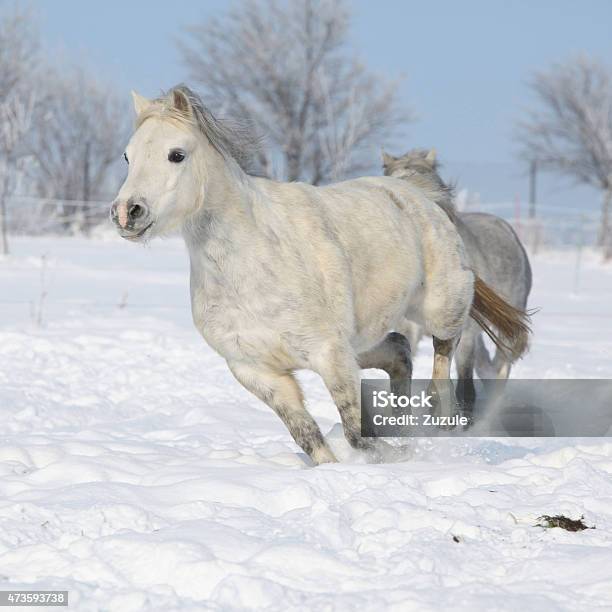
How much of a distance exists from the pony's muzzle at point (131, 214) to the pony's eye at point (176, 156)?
26cm

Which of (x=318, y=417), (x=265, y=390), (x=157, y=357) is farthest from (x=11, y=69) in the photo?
(x=265, y=390)

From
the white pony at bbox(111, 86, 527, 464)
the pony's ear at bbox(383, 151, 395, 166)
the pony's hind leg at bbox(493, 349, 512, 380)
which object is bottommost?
the pony's hind leg at bbox(493, 349, 512, 380)

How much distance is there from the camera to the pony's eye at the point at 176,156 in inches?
142

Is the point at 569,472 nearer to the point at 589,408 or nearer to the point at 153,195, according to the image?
the point at 153,195

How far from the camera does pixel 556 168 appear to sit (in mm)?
32719

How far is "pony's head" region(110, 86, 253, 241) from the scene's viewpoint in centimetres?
345

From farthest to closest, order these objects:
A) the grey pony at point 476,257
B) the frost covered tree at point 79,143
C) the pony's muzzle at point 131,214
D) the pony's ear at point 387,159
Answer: the frost covered tree at point 79,143, the pony's ear at point 387,159, the grey pony at point 476,257, the pony's muzzle at point 131,214

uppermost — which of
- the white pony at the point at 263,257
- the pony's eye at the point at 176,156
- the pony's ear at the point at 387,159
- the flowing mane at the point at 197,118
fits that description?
the flowing mane at the point at 197,118

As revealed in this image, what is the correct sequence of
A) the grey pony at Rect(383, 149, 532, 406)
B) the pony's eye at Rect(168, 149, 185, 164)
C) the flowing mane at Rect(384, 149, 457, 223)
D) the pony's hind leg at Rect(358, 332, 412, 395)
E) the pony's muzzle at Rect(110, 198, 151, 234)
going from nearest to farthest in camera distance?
1. the pony's muzzle at Rect(110, 198, 151, 234)
2. the pony's eye at Rect(168, 149, 185, 164)
3. the pony's hind leg at Rect(358, 332, 412, 395)
4. the flowing mane at Rect(384, 149, 457, 223)
5. the grey pony at Rect(383, 149, 532, 406)

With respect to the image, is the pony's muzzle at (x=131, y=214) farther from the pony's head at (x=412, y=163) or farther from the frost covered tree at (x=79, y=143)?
the frost covered tree at (x=79, y=143)

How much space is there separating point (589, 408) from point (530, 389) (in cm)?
88

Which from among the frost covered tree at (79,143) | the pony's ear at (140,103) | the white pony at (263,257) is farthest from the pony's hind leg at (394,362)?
the frost covered tree at (79,143)

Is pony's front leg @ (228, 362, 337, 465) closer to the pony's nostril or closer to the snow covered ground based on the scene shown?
the snow covered ground

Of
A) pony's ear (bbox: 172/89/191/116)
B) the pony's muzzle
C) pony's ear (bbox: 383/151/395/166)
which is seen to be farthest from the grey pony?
the pony's muzzle
